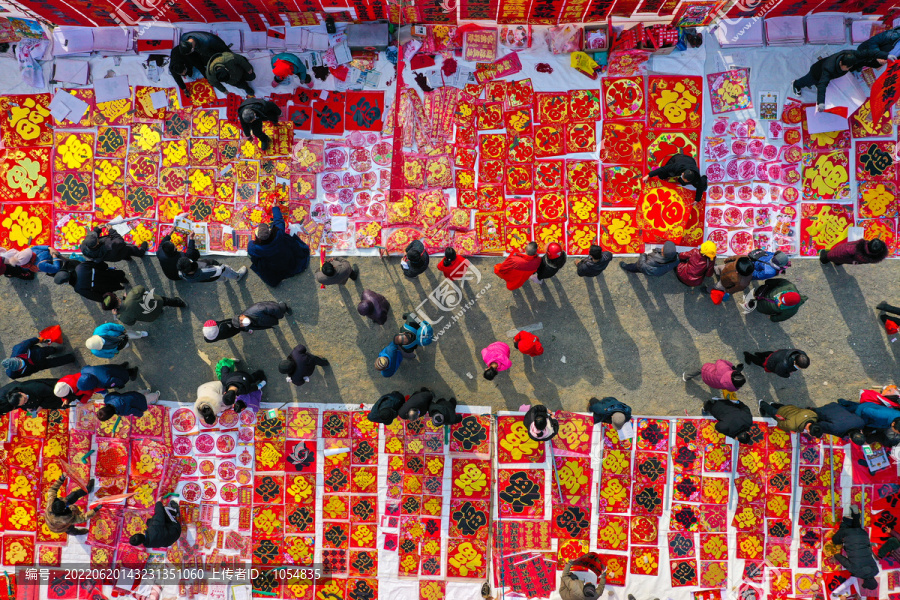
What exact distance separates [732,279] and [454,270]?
4.97 metres

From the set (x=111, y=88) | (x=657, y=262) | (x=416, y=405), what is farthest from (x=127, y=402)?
(x=657, y=262)

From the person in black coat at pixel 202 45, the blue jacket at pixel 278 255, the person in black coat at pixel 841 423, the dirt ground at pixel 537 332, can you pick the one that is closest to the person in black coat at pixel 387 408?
the dirt ground at pixel 537 332

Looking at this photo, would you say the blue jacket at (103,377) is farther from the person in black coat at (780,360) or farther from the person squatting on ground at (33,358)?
the person in black coat at (780,360)

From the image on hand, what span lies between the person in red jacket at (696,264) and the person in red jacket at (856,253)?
207 centimetres

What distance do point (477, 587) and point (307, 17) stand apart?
1152 centimetres

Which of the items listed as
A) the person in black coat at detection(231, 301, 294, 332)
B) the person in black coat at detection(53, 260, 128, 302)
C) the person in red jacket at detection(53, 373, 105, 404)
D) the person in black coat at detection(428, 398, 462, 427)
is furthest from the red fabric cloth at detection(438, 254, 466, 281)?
the person in red jacket at detection(53, 373, 105, 404)

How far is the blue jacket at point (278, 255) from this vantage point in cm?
795

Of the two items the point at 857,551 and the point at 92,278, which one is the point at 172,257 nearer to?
the point at 92,278

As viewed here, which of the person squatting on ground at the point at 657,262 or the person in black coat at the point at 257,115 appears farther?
the person in black coat at the point at 257,115

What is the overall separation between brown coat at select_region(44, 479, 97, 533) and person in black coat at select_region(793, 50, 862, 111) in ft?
52.2

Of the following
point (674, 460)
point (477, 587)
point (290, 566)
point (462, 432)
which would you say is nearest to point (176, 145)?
point (462, 432)

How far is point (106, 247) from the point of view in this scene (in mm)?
8289

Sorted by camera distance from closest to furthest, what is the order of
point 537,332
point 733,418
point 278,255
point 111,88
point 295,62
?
point 733,418 → point 278,255 → point 295,62 → point 537,332 → point 111,88

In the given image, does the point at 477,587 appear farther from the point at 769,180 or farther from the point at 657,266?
the point at 769,180
